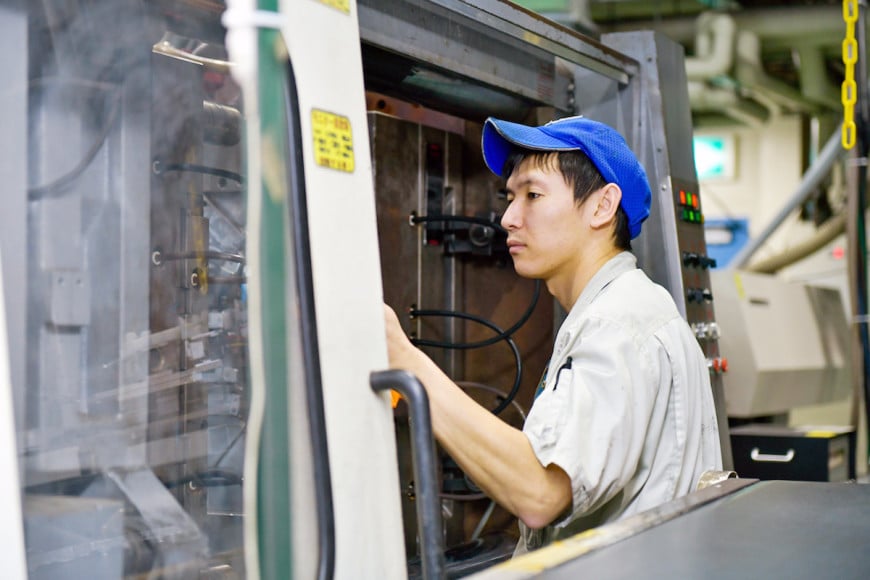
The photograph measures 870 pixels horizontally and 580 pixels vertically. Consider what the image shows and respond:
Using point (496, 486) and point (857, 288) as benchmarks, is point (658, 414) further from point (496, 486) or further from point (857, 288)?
point (857, 288)

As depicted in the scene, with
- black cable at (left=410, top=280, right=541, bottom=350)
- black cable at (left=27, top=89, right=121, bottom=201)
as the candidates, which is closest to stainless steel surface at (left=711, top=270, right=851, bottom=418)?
black cable at (left=410, top=280, right=541, bottom=350)

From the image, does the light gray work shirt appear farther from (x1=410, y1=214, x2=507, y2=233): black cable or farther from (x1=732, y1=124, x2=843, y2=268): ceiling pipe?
(x1=732, y1=124, x2=843, y2=268): ceiling pipe

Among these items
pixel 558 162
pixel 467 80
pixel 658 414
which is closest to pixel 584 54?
pixel 467 80

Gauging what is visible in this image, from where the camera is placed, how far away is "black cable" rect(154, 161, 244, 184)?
104 centimetres

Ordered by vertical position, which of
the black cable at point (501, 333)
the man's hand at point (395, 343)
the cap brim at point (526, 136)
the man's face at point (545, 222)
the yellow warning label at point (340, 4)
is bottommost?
the black cable at point (501, 333)

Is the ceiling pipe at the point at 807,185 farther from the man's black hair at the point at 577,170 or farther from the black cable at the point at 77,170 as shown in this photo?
the black cable at the point at 77,170

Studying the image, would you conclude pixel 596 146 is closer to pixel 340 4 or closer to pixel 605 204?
pixel 605 204

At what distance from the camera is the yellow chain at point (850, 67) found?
10.6ft

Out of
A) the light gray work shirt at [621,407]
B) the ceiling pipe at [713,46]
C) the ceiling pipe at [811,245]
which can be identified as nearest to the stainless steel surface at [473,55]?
the light gray work shirt at [621,407]

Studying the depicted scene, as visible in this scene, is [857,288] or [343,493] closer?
[343,493]

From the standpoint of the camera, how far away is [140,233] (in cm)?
130

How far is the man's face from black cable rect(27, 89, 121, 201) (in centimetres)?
68

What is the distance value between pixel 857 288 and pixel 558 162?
2151 millimetres

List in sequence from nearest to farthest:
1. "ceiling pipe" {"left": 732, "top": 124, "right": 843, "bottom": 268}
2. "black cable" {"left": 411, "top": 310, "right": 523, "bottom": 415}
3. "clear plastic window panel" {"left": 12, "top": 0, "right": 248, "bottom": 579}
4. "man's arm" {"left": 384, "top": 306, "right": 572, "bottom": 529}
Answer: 1. "clear plastic window panel" {"left": 12, "top": 0, "right": 248, "bottom": 579}
2. "man's arm" {"left": 384, "top": 306, "right": 572, "bottom": 529}
3. "black cable" {"left": 411, "top": 310, "right": 523, "bottom": 415}
4. "ceiling pipe" {"left": 732, "top": 124, "right": 843, "bottom": 268}
